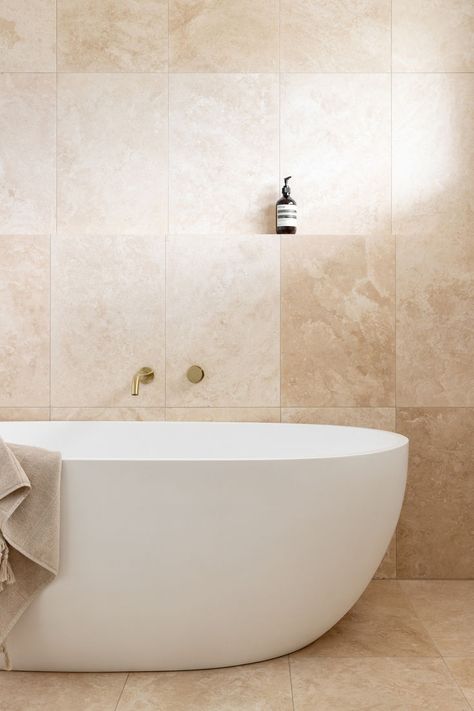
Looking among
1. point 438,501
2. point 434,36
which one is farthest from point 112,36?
point 438,501

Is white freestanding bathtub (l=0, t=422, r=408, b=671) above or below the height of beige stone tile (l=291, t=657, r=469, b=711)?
above

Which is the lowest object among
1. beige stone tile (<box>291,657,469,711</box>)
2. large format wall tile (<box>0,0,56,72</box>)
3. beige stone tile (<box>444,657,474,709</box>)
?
beige stone tile (<box>444,657,474,709</box>)

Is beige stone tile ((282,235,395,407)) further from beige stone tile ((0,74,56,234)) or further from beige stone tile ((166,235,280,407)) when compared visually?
beige stone tile ((0,74,56,234))

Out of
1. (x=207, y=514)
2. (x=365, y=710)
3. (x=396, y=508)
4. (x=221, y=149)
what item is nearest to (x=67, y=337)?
(x=221, y=149)

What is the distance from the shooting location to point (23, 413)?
2.69 m

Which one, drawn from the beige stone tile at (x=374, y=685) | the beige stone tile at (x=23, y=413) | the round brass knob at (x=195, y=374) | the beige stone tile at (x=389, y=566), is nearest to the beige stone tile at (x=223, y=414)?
the round brass knob at (x=195, y=374)

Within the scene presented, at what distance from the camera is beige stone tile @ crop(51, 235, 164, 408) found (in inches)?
105

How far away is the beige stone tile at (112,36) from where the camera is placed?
8.94 feet

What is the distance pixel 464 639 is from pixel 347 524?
689 mm

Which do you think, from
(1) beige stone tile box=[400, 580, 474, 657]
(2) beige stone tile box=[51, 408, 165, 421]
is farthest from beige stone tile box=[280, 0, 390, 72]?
(1) beige stone tile box=[400, 580, 474, 657]

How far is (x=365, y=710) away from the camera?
1632 millimetres

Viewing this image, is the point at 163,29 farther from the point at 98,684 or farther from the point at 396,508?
the point at 98,684

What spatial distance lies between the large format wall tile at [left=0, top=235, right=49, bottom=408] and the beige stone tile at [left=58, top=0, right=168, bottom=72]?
0.76 m

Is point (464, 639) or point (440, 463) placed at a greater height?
point (440, 463)
